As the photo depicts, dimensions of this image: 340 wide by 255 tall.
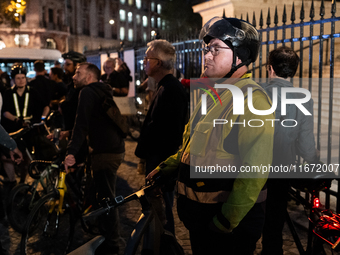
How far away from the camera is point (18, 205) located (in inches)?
177

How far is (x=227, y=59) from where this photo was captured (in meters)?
1.98

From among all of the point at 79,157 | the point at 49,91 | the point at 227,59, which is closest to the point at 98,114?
the point at 79,157

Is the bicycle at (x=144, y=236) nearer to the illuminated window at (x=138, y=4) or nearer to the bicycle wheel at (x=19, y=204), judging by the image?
the bicycle wheel at (x=19, y=204)

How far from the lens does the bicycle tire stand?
4395 millimetres

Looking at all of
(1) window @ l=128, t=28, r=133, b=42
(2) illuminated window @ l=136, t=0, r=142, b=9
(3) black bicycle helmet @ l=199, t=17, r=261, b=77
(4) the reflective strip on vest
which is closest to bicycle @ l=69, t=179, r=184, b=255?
(4) the reflective strip on vest

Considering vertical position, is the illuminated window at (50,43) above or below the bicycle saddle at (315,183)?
above

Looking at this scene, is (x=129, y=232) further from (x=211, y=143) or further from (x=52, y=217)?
(x=211, y=143)

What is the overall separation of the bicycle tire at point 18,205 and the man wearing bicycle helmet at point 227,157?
10.3 feet

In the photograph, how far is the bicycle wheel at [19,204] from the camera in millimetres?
4398

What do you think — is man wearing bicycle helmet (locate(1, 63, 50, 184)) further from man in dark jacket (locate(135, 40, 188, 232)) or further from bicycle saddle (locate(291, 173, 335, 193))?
bicycle saddle (locate(291, 173, 335, 193))

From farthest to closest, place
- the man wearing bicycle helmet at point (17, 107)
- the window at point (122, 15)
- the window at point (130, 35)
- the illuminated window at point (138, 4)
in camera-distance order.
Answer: the illuminated window at point (138, 4) → the window at point (130, 35) → the window at point (122, 15) → the man wearing bicycle helmet at point (17, 107)

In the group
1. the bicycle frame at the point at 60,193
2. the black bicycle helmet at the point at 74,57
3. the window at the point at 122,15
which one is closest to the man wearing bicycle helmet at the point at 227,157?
the bicycle frame at the point at 60,193

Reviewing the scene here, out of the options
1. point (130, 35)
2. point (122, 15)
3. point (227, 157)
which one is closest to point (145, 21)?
point (130, 35)

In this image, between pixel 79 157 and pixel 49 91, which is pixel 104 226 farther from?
pixel 49 91
